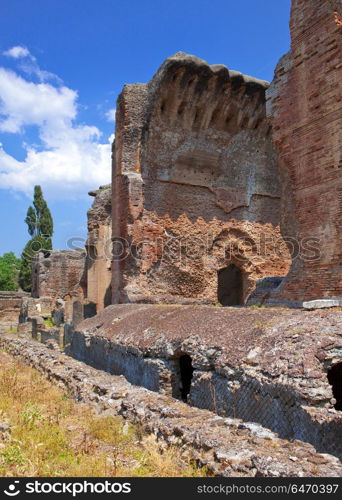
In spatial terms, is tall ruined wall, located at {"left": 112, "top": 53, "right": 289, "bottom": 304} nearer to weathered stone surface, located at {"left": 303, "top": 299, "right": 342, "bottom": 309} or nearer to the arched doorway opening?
the arched doorway opening

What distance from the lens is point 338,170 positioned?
6641 millimetres

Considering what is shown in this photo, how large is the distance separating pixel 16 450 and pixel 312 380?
2364 millimetres

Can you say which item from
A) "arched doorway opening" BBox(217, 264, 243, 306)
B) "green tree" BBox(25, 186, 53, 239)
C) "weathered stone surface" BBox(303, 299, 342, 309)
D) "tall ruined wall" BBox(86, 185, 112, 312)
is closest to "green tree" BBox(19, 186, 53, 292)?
"green tree" BBox(25, 186, 53, 239)

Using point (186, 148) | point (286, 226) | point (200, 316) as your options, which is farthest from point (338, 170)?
point (186, 148)

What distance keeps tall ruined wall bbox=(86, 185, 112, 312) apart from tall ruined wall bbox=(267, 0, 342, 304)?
1188cm

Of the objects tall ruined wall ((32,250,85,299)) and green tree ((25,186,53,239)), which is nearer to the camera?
tall ruined wall ((32,250,85,299))

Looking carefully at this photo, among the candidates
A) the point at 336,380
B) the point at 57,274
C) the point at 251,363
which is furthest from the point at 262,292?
the point at 57,274

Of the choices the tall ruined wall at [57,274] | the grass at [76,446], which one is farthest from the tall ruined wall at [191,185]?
the tall ruined wall at [57,274]

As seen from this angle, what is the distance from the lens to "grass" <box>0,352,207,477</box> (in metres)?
2.99

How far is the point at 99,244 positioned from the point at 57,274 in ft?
34.9

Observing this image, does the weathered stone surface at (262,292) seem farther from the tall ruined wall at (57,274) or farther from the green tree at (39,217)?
the green tree at (39,217)

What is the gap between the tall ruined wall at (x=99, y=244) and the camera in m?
18.6

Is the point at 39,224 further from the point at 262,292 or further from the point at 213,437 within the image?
the point at 213,437
